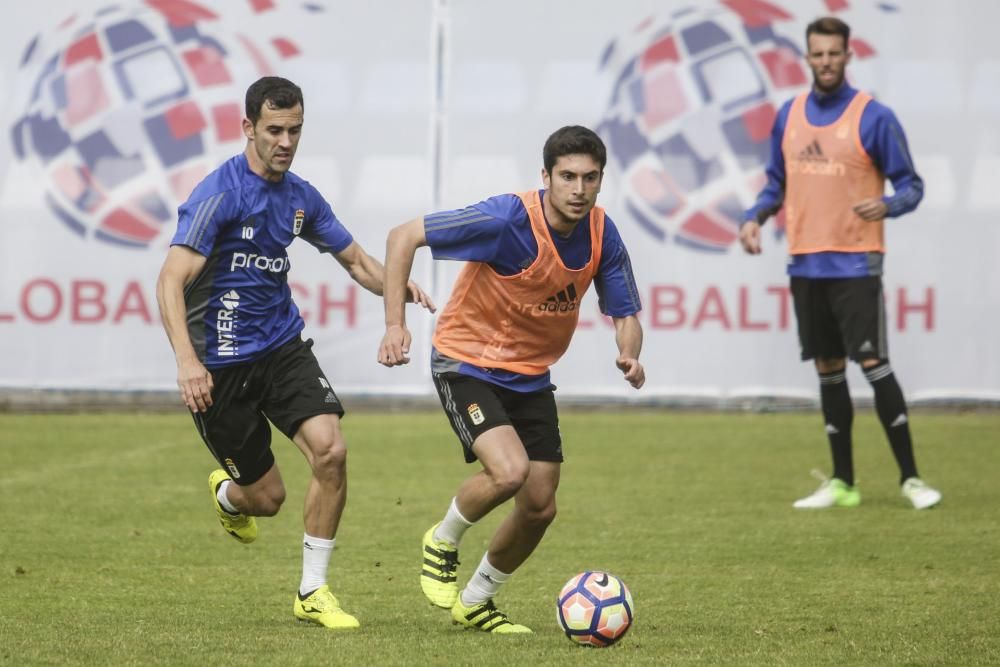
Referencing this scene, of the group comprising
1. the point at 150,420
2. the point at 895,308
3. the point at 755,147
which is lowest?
the point at 150,420

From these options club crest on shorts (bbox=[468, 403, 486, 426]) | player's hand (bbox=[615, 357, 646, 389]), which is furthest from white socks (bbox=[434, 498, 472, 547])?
player's hand (bbox=[615, 357, 646, 389])

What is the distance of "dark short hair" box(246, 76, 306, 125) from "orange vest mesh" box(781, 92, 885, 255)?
4.14 metres

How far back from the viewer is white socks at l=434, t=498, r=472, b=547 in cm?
642

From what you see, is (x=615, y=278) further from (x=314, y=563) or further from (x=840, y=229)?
(x=840, y=229)

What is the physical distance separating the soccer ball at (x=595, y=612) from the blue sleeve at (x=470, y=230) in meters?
1.33

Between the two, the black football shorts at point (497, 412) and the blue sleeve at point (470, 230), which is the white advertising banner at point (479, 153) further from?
the blue sleeve at point (470, 230)

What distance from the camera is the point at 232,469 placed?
7273mm

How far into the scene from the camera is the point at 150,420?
48.0 feet

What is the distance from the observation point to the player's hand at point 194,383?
633 centimetres

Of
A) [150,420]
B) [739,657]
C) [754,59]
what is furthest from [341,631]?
[754,59]

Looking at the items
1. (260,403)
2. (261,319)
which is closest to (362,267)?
(261,319)

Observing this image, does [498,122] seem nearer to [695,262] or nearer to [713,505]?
[695,262]

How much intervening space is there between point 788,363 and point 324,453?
8.77 m

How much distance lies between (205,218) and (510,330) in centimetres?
126
